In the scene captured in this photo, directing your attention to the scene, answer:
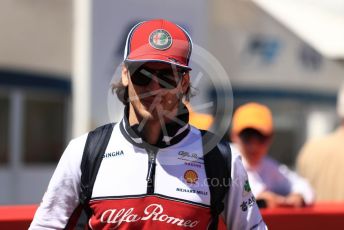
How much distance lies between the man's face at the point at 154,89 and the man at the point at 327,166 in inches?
117

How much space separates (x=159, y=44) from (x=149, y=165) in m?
0.32

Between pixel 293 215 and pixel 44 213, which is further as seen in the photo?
pixel 293 215

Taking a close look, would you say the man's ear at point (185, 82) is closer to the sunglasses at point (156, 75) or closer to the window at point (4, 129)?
the sunglasses at point (156, 75)

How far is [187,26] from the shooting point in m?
6.64

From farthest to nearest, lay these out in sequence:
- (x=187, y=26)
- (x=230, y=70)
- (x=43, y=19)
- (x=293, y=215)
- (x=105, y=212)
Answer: (x=230, y=70) → (x=43, y=19) → (x=187, y=26) → (x=293, y=215) → (x=105, y=212)

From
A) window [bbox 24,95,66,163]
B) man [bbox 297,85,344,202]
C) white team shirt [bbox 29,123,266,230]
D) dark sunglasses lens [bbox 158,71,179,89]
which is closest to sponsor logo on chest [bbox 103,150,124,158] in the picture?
white team shirt [bbox 29,123,266,230]

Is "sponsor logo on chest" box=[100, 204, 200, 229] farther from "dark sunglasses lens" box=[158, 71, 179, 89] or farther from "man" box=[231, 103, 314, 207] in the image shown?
"man" box=[231, 103, 314, 207]

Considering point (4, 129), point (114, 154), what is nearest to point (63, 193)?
point (114, 154)

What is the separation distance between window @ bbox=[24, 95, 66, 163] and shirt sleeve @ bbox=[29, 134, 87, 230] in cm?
886

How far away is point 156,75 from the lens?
2.13m

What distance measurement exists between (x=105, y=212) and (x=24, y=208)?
121 centimetres

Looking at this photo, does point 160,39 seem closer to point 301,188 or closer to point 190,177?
point 190,177

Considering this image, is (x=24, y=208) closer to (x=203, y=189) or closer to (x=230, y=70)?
(x=203, y=189)

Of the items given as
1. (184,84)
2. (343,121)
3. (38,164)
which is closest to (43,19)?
(38,164)
